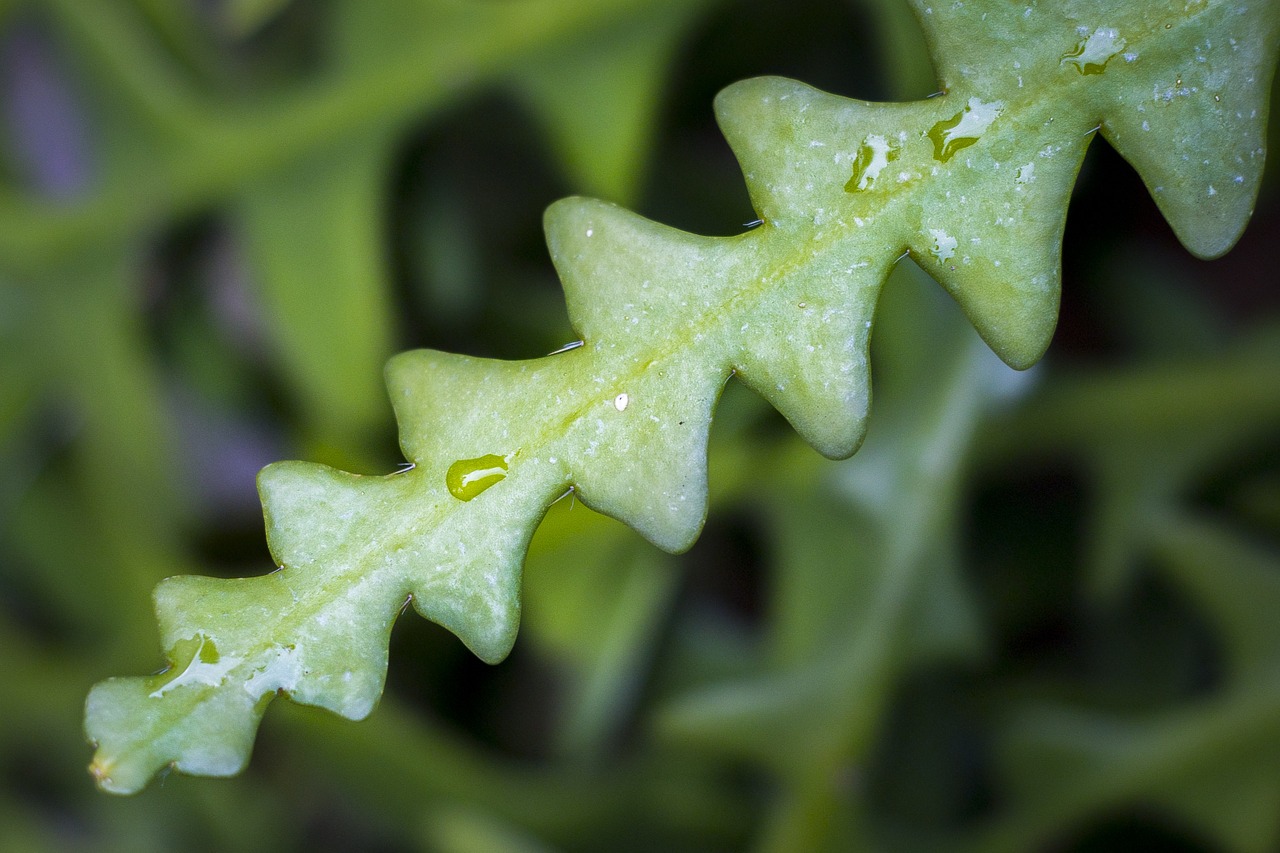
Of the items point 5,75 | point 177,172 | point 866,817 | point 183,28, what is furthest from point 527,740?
point 5,75

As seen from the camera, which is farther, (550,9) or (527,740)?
(527,740)

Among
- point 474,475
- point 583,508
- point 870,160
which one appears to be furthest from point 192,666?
point 583,508

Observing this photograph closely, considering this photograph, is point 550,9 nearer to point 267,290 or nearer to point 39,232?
point 267,290

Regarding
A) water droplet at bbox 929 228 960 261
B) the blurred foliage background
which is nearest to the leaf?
water droplet at bbox 929 228 960 261

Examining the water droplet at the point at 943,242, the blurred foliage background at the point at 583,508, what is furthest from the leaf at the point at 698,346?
the blurred foliage background at the point at 583,508

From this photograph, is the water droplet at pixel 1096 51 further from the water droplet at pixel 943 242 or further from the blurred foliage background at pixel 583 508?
the blurred foliage background at pixel 583 508

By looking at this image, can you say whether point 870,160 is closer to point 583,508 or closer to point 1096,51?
point 1096,51
